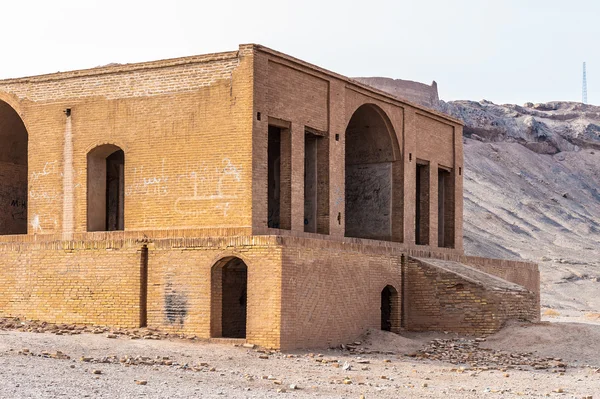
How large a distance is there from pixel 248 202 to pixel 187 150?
1.65 meters

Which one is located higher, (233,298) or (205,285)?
(205,285)

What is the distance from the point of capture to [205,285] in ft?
54.2

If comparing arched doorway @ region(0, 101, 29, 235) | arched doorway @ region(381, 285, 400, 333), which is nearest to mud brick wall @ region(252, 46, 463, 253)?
arched doorway @ region(381, 285, 400, 333)

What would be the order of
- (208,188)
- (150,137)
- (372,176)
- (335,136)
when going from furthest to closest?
(372,176), (335,136), (150,137), (208,188)

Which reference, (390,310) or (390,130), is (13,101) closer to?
(390,130)

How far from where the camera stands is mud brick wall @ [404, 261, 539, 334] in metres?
19.0

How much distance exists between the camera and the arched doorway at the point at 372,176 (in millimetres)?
22297

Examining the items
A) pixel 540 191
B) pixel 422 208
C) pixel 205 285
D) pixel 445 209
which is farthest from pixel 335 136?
pixel 540 191

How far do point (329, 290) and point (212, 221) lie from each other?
247cm

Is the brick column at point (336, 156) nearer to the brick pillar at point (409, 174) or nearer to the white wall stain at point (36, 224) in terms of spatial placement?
the brick pillar at point (409, 174)

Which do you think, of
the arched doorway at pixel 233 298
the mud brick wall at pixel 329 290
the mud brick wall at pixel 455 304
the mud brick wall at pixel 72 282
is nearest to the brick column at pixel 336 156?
the mud brick wall at pixel 329 290

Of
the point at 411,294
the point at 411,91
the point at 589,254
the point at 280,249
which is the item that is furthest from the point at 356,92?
the point at 411,91

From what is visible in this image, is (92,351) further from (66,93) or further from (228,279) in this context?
(66,93)

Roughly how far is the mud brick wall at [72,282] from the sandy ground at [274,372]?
42.6 inches
